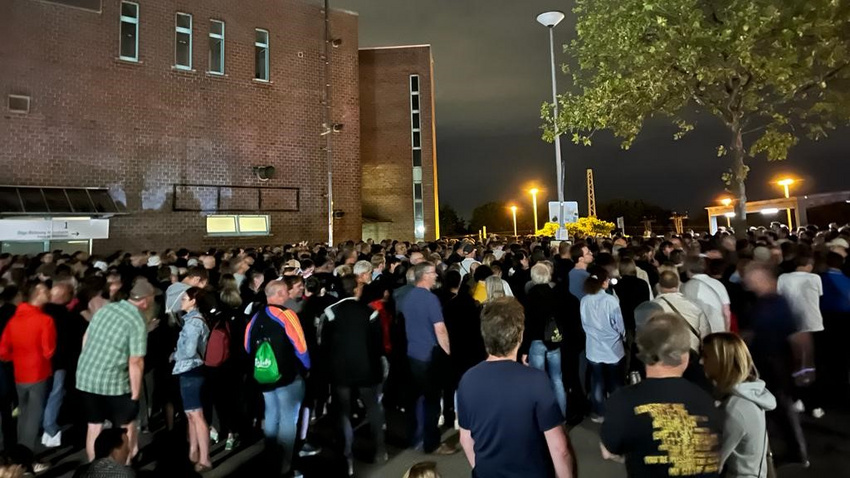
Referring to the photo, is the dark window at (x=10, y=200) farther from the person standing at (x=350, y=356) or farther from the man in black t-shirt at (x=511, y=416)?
the man in black t-shirt at (x=511, y=416)

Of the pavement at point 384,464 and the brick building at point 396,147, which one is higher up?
the brick building at point 396,147

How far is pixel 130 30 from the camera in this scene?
17469mm

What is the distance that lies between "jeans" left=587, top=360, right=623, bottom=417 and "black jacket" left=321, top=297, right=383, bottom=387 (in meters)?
2.66

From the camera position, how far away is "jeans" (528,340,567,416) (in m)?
6.06

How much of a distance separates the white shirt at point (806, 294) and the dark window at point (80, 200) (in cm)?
1757

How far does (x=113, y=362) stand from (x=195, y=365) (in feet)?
2.42

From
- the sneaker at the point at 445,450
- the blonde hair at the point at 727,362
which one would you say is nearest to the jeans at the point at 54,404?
the sneaker at the point at 445,450

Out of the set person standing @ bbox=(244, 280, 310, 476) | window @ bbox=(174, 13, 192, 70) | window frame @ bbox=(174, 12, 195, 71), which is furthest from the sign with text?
person standing @ bbox=(244, 280, 310, 476)

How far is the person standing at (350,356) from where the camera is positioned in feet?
17.1

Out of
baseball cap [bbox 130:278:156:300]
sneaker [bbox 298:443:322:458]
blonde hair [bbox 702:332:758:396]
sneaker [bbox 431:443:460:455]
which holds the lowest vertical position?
sneaker [bbox 298:443:322:458]

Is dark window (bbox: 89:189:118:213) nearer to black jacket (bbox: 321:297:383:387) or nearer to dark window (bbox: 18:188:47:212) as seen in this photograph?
dark window (bbox: 18:188:47:212)

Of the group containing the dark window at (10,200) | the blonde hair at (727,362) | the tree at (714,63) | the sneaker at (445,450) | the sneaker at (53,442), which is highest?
the tree at (714,63)

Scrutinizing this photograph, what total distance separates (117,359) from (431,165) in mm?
22850

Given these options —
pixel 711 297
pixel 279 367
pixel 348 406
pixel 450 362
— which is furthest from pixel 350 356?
pixel 711 297
